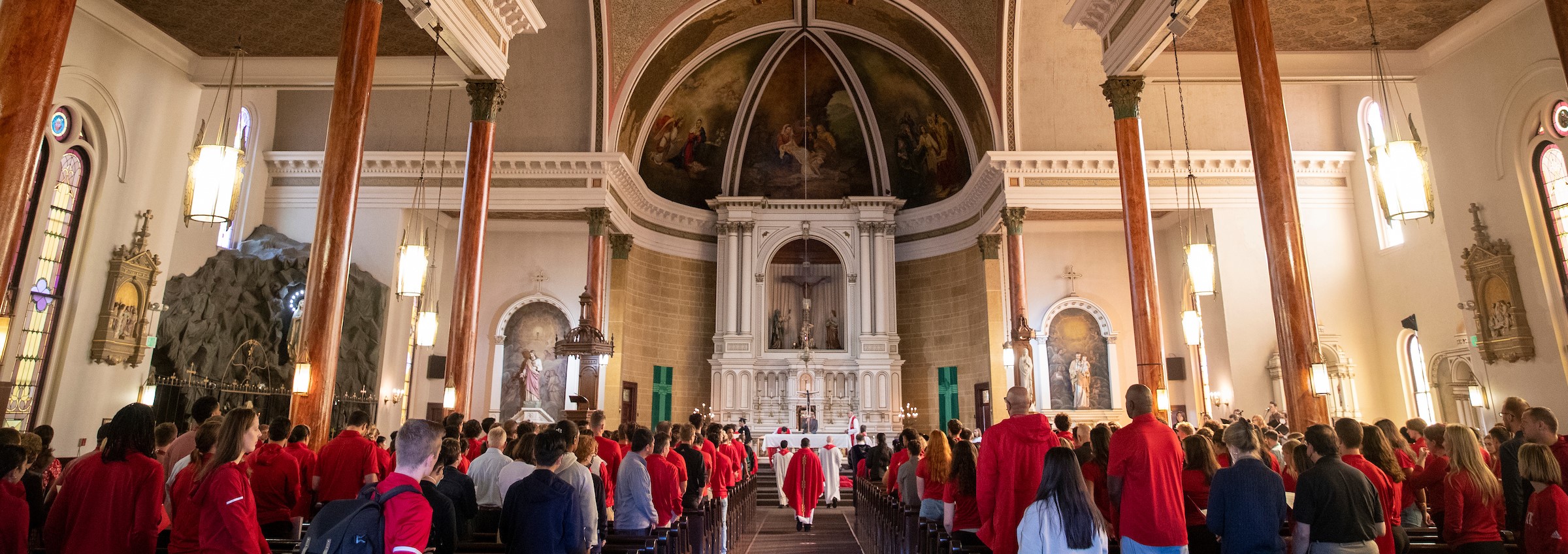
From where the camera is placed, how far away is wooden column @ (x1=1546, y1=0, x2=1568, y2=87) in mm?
5609

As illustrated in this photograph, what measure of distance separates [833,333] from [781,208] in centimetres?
391

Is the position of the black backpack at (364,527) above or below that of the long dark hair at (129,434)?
below

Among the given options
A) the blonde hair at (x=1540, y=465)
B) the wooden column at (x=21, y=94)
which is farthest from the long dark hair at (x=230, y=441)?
the blonde hair at (x=1540, y=465)

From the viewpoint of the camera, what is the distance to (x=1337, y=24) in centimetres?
1070

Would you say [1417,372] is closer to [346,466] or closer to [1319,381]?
[1319,381]

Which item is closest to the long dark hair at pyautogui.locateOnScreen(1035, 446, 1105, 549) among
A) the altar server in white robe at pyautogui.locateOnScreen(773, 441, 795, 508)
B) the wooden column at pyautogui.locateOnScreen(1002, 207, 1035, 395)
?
the altar server in white robe at pyautogui.locateOnScreen(773, 441, 795, 508)

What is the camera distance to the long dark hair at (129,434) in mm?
3557

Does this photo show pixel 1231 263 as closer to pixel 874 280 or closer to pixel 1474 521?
pixel 874 280

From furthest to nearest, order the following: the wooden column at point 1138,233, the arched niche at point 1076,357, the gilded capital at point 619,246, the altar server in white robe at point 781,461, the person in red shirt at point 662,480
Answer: the gilded capital at point 619,246 → the arched niche at point 1076,357 → the altar server in white robe at point 781,461 → the wooden column at point 1138,233 → the person in red shirt at point 662,480

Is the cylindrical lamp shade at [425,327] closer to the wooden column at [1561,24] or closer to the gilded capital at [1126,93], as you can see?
the gilded capital at [1126,93]

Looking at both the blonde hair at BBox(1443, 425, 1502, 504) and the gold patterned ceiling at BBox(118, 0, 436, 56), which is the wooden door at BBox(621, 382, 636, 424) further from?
the blonde hair at BBox(1443, 425, 1502, 504)

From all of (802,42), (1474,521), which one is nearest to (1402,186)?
(1474,521)

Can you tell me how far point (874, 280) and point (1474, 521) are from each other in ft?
61.2

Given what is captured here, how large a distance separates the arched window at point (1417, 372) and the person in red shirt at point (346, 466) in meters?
18.1
